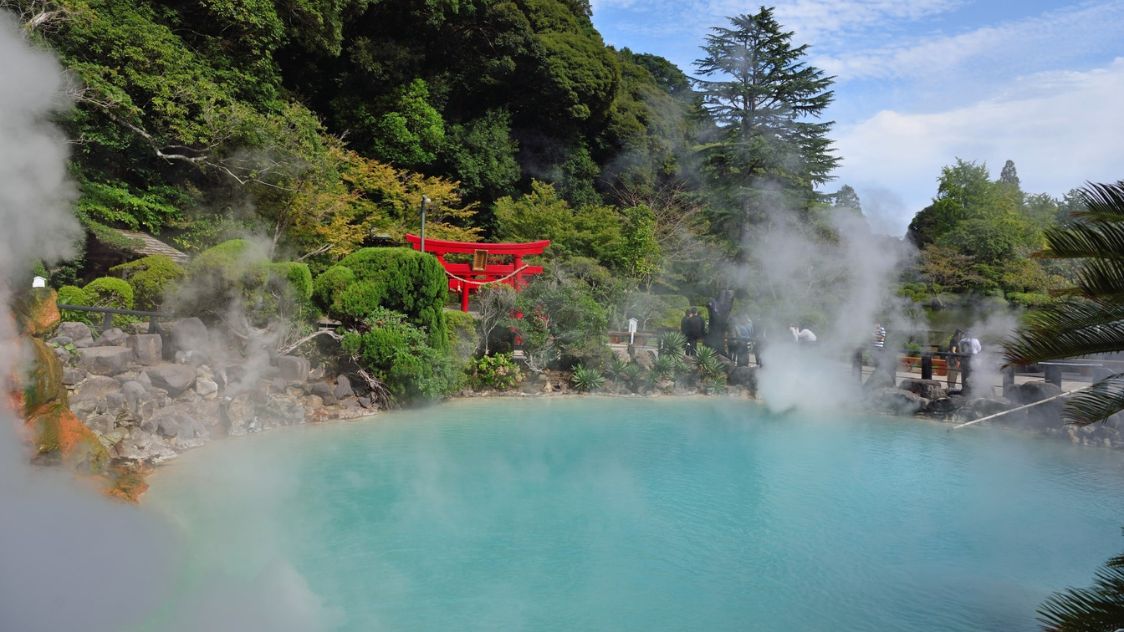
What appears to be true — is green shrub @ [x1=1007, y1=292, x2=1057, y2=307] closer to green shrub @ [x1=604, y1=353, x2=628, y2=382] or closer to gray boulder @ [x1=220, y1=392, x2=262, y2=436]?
green shrub @ [x1=604, y1=353, x2=628, y2=382]

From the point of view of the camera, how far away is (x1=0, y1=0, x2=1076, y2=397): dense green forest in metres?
13.4

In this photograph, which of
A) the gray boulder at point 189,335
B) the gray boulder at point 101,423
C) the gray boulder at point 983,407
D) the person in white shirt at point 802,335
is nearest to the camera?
the gray boulder at point 101,423

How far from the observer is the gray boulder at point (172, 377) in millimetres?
8945

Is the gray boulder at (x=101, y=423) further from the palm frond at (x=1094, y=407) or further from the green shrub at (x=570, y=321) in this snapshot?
the palm frond at (x=1094, y=407)

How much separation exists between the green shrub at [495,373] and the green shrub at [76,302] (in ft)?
20.7

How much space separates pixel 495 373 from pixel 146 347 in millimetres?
6150

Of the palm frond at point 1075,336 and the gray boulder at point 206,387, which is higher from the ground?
the palm frond at point 1075,336

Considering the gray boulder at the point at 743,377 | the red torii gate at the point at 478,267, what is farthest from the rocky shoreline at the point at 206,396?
the red torii gate at the point at 478,267

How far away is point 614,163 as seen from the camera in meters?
28.7

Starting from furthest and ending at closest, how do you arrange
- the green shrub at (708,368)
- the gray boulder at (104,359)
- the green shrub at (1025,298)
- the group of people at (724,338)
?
the green shrub at (1025,298) < the group of people at (724,338) < the green shrub at (708,368) < the gray boulder at (104,359)

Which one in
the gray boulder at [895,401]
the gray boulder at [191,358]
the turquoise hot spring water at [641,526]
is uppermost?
the gray boulder at [191,358]

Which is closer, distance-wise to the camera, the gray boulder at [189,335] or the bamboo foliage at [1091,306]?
the bamboo foliage at [1091,306]

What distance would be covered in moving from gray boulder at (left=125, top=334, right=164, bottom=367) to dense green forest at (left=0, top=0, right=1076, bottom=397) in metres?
1.05

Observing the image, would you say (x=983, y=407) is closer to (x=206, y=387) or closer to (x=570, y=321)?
(x=570, y=321)
